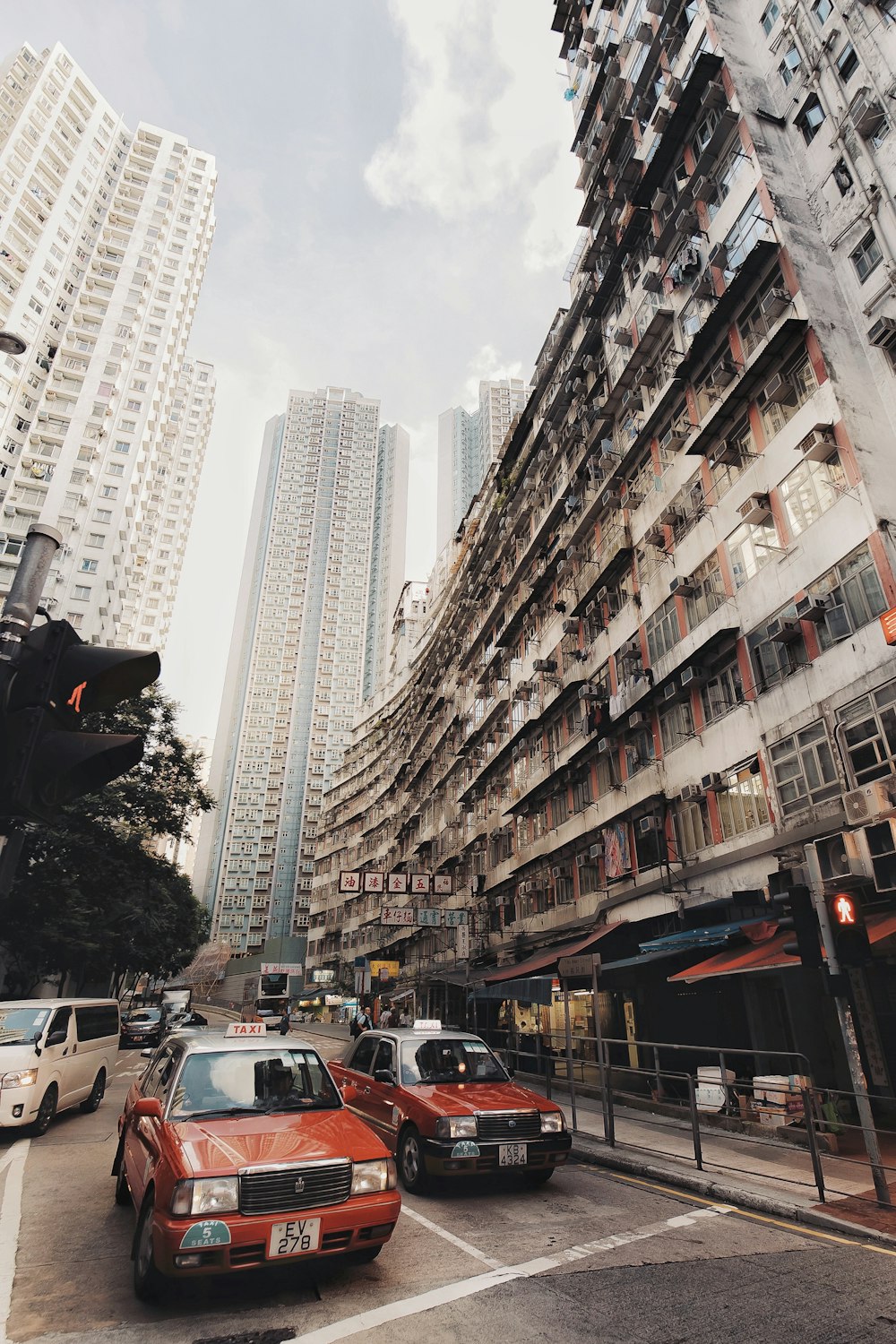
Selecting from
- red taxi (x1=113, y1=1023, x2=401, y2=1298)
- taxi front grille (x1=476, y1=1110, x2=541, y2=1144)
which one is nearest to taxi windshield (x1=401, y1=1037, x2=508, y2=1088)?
taxi front grille (x1=476, y1=1110, x2=541, y2=1144)

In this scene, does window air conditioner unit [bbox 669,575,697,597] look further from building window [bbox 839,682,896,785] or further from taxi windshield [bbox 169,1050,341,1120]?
taxi windshield [bbox 169,1050,341,1120]

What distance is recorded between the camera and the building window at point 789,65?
17.9 m

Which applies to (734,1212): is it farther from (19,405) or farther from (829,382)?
(19,405)

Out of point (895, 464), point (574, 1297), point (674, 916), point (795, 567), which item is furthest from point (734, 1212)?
point (895, 464)

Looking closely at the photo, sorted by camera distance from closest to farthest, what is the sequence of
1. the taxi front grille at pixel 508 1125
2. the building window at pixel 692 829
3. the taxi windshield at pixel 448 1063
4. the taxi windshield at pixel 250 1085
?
the taxi windshield at pixel 250 1085
the taxi front grille at pixel 508 1125
the taxi windshield at pixel 448 1063
the building window at pixel 692 829

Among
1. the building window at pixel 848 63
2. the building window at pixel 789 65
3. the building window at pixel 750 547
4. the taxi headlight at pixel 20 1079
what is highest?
the building window at pixel 789 65

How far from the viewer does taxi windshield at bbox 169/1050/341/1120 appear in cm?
550

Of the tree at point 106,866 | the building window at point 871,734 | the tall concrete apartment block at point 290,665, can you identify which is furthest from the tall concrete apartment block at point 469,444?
the building window at point 871,734

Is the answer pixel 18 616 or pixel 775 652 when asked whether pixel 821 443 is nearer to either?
pixel 775 652

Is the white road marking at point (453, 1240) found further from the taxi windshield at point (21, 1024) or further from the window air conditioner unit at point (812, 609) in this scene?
the window air conditioner unit at point (812, 609)

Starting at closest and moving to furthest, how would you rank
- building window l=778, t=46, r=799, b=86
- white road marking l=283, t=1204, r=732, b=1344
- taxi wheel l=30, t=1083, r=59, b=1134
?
white road marking l=283, t=1204, r=732, b=1344 → taxi wheel l=30, t=1083, r=59, b=1134 → building window l=778, t=46, r=799, b=86

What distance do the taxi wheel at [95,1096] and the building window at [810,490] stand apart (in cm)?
1722

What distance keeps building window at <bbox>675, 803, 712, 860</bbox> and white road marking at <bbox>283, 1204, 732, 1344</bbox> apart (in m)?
10.5

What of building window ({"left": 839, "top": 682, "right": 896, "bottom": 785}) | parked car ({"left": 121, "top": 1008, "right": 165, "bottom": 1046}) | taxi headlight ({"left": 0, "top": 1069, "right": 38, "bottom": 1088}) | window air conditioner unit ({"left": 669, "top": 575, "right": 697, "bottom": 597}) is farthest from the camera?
parked car ({"left": 121, "top": 1008, "right": 165, "bottom": 1046})
